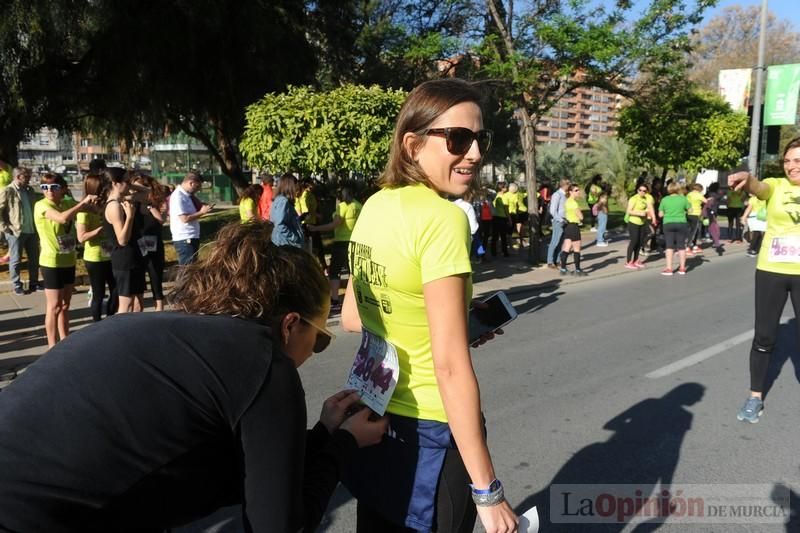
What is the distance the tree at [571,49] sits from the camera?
34.6 feet

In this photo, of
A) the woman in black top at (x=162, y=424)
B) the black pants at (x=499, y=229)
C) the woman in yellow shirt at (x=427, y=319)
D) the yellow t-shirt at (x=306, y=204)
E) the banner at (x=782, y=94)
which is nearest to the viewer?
the woman in black top at (x=162, y=424)

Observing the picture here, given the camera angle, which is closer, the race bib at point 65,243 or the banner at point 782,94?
the race bib at point 65,243

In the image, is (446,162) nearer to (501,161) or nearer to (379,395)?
(379,395)

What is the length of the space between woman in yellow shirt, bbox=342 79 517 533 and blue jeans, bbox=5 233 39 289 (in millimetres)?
9205

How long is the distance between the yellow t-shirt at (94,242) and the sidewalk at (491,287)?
1.06m

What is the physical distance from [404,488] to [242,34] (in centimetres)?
1453

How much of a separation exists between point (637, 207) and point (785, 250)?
8.89 m

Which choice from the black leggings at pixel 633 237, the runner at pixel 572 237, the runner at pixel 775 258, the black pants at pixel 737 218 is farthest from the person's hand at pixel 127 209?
the black pants at pixel 737 218

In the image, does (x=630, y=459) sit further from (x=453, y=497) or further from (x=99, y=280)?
(x=99, y=280)

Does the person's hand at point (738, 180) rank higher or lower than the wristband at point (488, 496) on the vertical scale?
higher

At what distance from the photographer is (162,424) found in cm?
113

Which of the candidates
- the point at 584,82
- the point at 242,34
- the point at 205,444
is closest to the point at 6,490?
the point at 205,444

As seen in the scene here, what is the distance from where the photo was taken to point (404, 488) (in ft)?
5.44

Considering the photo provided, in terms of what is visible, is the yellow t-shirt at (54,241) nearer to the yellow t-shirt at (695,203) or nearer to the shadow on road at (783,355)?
the shadow on road at (783,355)
